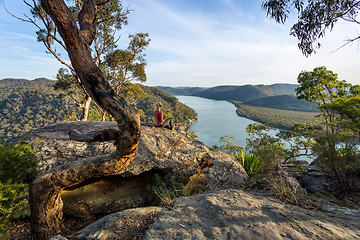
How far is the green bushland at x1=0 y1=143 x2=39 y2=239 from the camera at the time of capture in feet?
7.39

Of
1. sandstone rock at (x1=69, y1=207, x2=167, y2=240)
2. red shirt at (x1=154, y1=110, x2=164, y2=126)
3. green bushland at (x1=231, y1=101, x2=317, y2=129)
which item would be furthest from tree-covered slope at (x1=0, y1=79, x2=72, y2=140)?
green bushland at (x1=231, y1=101, x2=317, y2=129)

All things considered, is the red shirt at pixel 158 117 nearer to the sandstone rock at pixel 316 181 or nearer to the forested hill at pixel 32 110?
the sandstone rock at pixel 316 181

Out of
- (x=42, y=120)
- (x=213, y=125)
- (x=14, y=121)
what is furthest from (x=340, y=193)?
(x=213, y=125)

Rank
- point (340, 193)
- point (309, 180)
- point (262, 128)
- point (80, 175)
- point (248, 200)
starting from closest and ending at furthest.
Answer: point (80, 175)
point (248, 200)
point (340, 193)
point (309, 180)
point (262, 128)

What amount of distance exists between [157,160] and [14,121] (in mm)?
45790

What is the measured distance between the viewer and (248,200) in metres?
2.93

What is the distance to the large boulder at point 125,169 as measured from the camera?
3.55 metres

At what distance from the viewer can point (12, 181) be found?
256cm

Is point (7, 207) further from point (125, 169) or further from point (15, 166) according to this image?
point (125, 169)

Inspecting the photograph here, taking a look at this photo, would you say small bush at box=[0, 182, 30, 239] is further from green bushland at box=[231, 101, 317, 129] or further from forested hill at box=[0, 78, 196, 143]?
green bushland at box=[231, 101, 317, 129]

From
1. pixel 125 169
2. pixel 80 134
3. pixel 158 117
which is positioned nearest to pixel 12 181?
pixel 80 134

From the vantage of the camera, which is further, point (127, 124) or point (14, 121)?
point (14, 121)

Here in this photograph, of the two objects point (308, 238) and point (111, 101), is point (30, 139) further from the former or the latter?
point (308, 238)

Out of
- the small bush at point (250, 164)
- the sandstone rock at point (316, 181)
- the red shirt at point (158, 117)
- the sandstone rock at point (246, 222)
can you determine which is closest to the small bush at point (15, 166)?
the sandstone rock at point (246, 222)
